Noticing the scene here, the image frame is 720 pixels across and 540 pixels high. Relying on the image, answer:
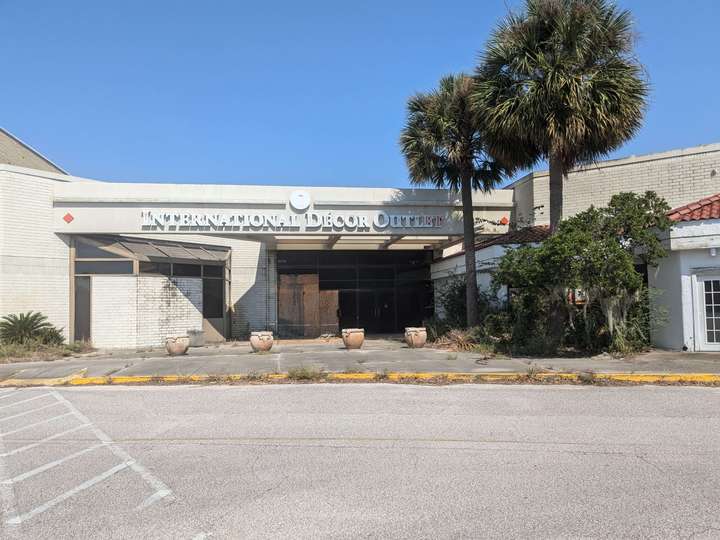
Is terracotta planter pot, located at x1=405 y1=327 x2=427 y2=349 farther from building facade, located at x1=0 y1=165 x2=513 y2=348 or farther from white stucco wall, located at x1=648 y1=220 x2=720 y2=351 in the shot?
white stucco wall, located at x1=648 y1=220 x2=720 y2=351

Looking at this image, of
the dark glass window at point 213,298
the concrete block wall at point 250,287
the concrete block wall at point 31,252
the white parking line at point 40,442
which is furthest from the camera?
the concrete block wall at point 250,287

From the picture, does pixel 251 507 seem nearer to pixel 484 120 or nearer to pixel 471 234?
pixel 484 120

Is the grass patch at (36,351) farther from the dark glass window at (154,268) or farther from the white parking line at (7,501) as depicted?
the white parking line at (7,501)

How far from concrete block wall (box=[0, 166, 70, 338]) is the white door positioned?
18.7 m

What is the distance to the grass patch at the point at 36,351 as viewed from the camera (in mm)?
16359

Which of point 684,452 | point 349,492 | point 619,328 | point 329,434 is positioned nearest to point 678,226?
point 619,328

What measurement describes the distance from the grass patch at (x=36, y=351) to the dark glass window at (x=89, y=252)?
2.98 meters

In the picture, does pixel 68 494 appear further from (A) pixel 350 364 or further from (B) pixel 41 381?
(A) pixel 350 364

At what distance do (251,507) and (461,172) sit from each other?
14.7 m

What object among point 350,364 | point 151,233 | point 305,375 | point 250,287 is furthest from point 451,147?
point 250,287

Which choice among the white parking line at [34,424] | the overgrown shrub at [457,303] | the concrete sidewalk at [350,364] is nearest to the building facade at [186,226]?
the overgrown shrub at [457,303]

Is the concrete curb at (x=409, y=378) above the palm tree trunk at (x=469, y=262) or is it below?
below

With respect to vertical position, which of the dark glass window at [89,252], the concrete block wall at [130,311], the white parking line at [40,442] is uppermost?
the dark glass window at [89,252]

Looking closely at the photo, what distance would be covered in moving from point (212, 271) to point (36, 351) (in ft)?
24.0
